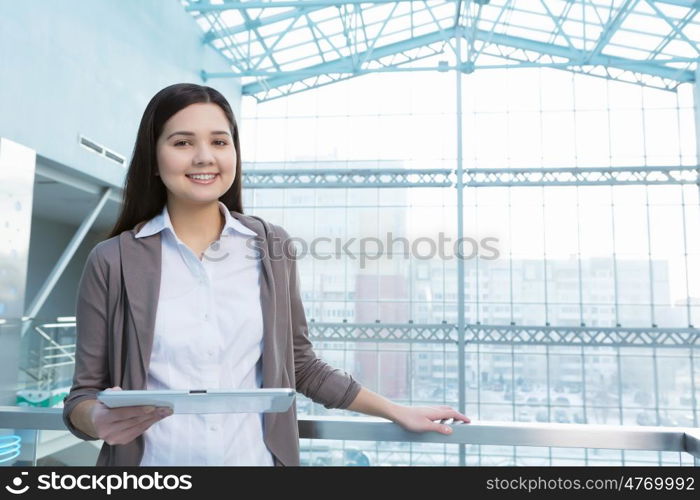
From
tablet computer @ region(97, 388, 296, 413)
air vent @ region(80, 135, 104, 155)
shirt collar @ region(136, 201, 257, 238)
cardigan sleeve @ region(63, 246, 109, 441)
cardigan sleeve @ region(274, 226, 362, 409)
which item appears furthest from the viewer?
air vent @ region(80, 135, 104, 155)

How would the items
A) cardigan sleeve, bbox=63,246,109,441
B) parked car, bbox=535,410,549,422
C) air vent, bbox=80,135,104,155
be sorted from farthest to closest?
parked car, bbox=535,410,549,422 < air vent, bbox=80,135,104,155 < cardigan sleeve, bbox=63,246,109,441

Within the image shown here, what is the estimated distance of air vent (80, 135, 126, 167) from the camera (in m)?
10.8

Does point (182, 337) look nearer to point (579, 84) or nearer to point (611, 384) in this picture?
point (611, 384)

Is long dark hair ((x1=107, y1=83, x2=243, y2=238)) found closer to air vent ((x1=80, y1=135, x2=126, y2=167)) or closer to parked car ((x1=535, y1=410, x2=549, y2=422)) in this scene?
air vent ((x1=80, y1=135, x2=126, y2=167))

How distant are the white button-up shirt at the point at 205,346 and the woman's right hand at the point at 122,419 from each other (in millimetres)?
173

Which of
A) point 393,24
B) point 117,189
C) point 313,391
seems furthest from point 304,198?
point 313,391

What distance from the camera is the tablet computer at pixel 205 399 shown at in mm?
1145

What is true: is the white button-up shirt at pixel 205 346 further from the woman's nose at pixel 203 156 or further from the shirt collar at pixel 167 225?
the woman's nose at pixel 203 156

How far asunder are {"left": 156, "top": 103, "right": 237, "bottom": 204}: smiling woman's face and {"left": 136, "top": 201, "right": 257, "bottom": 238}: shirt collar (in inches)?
4.1

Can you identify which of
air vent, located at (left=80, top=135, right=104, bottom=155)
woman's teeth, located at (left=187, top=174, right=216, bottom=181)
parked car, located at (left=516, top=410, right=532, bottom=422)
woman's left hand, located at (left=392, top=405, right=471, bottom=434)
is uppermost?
air vent, located at (left=80, top=135, right=104, bottom=155)

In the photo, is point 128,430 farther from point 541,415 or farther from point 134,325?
point 541,415

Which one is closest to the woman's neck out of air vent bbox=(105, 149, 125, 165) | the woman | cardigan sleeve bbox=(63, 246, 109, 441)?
the woman

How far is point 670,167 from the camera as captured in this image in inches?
726
